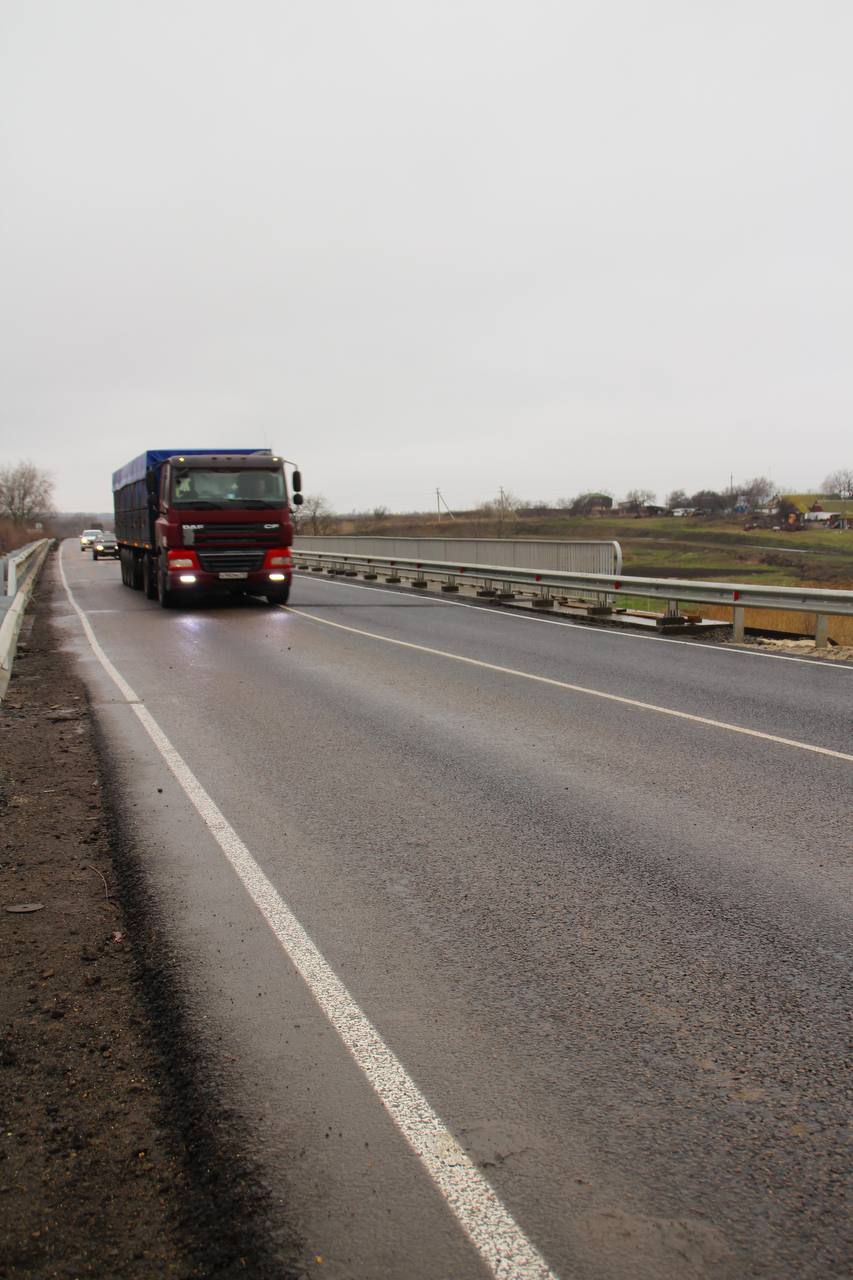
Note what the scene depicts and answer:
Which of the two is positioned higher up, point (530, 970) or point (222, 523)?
point (222, 523)

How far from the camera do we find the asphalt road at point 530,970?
8.32ft

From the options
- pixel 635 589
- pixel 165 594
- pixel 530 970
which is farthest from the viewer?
pixel 165 594

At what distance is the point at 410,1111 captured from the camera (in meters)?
2.95

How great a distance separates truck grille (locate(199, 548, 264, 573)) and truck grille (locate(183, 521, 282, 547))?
0.16 m

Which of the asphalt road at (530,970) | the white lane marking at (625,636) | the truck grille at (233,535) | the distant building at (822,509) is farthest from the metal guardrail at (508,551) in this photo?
the distant building at (822,509)

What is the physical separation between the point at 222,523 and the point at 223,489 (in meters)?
0.74

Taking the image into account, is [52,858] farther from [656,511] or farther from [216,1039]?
[656,511]

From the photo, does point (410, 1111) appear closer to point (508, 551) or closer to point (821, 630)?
point (821, 630)

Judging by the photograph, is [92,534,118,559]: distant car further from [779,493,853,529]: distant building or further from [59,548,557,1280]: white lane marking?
[779,493,853,529]: distant building

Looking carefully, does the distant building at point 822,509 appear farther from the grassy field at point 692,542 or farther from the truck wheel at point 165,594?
the truck wheel at point 165,594

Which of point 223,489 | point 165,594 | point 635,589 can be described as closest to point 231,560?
point 223,489

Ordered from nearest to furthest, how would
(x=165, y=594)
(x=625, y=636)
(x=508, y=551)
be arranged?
(x=625, y=636)
(x=165, y=594)
(x=508, y=551)

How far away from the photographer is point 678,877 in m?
4.93

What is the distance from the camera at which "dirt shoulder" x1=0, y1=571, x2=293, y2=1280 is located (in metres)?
2.44
